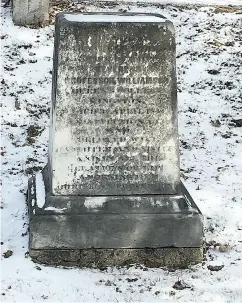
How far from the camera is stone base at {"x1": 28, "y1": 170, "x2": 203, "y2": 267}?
592cm

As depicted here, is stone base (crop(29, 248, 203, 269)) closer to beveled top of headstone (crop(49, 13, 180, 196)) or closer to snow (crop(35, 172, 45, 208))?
snow (crop(35, 172, 45, 208))

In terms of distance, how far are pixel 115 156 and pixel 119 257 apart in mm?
1011

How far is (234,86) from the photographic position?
11.2 metres

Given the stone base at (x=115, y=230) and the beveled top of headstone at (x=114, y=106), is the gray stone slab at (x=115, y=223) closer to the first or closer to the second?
the stone base at (x=115, y=230)

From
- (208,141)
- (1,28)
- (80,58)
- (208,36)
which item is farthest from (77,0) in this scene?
(80,58)

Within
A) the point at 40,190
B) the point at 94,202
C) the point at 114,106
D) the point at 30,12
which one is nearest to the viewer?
the point at 114,106

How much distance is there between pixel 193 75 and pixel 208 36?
169 centimetres

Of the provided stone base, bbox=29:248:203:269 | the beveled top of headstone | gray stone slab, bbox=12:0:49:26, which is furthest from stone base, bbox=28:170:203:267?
gray stone slab, bbox=12:0:49:26

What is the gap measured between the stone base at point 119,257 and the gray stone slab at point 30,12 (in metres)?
7.75

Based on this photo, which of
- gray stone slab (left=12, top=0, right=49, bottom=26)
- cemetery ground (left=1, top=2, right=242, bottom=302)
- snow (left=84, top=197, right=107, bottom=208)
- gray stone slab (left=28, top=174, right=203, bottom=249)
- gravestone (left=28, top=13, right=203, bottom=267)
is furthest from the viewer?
gray stone slab (left=12, top=0, right=49, bottom=26)

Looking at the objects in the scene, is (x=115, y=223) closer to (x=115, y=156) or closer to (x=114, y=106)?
(x=115, y=156)

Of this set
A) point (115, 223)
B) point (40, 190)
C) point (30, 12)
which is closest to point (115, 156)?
point (115, 223)

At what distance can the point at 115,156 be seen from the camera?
6.05 m

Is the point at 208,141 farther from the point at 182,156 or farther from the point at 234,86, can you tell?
the point at 234,86
